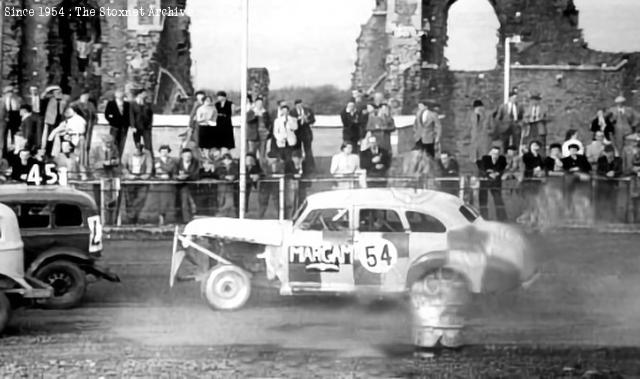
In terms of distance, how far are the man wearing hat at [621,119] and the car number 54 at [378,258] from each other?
1772mm

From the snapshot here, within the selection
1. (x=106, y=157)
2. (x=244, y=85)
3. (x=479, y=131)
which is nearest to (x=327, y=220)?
(x=244, y=85)

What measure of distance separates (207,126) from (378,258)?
4.65ft

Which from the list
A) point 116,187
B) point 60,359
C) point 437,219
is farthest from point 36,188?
point 437,219

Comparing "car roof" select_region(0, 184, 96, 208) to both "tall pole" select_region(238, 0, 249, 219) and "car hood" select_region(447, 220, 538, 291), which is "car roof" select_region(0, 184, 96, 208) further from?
"car hood" select_region(447, 220, 538, 291)

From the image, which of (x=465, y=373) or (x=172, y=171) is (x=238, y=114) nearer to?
(x=172, y=171)

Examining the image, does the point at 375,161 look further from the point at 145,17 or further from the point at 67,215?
the point at 67,215

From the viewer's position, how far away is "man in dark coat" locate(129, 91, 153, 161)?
7848mm

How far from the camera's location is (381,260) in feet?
24.1

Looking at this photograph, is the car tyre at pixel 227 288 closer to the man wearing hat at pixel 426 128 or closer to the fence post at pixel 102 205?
the fence post at pixel 102 205

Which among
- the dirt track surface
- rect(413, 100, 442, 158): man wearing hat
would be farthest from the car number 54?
rect(413, 100, 442, 158): man wearing hat

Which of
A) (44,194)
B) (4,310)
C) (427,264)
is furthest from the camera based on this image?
(44,194)

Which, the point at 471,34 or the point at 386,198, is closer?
the point at 386,198

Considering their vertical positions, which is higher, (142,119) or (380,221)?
(142,119)

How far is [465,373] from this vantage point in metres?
7.06
